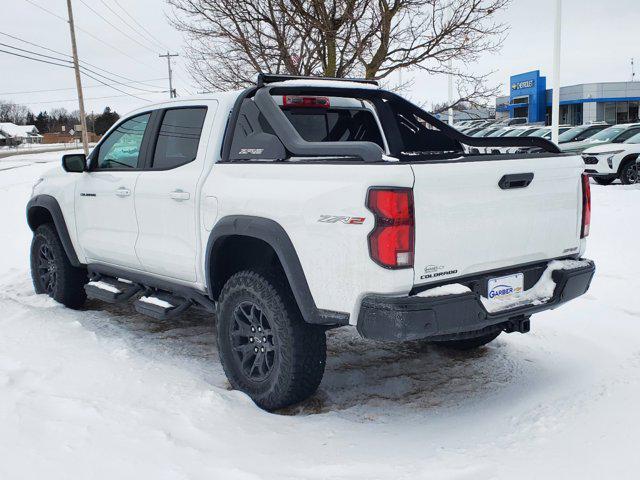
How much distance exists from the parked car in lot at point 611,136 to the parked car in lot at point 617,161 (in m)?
0.68

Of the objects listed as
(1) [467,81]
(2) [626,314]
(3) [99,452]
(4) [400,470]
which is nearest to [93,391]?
(3) [99,452]

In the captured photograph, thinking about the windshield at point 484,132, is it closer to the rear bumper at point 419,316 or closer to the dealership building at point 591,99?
the dealership building at point 591,99

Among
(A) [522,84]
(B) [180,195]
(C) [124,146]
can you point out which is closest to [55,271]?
(C) [124,146]

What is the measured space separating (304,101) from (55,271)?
298 centimetres

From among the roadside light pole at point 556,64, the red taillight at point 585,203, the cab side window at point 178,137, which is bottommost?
the red taillight at point 585,203

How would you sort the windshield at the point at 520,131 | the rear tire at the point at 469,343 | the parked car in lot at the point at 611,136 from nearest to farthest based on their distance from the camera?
the rear tire at the point at 469,343, the parked car in lot at the point at 611,136, the windshield at the point at 520,131

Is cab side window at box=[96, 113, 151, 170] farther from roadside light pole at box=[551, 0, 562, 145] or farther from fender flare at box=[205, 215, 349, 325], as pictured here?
roadside light pole at box=[551, 0, 562, 145]

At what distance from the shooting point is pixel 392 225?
327 centimetres

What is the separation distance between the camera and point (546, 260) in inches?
157

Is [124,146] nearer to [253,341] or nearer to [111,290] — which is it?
[111,290]

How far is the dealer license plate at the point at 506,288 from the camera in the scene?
366 cm

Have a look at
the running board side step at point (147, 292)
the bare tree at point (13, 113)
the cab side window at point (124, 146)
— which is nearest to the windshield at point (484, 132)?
the cab side window at point (124, 146)

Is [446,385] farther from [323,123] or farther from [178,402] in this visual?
[323,123]

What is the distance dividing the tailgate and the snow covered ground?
34.7 inches
